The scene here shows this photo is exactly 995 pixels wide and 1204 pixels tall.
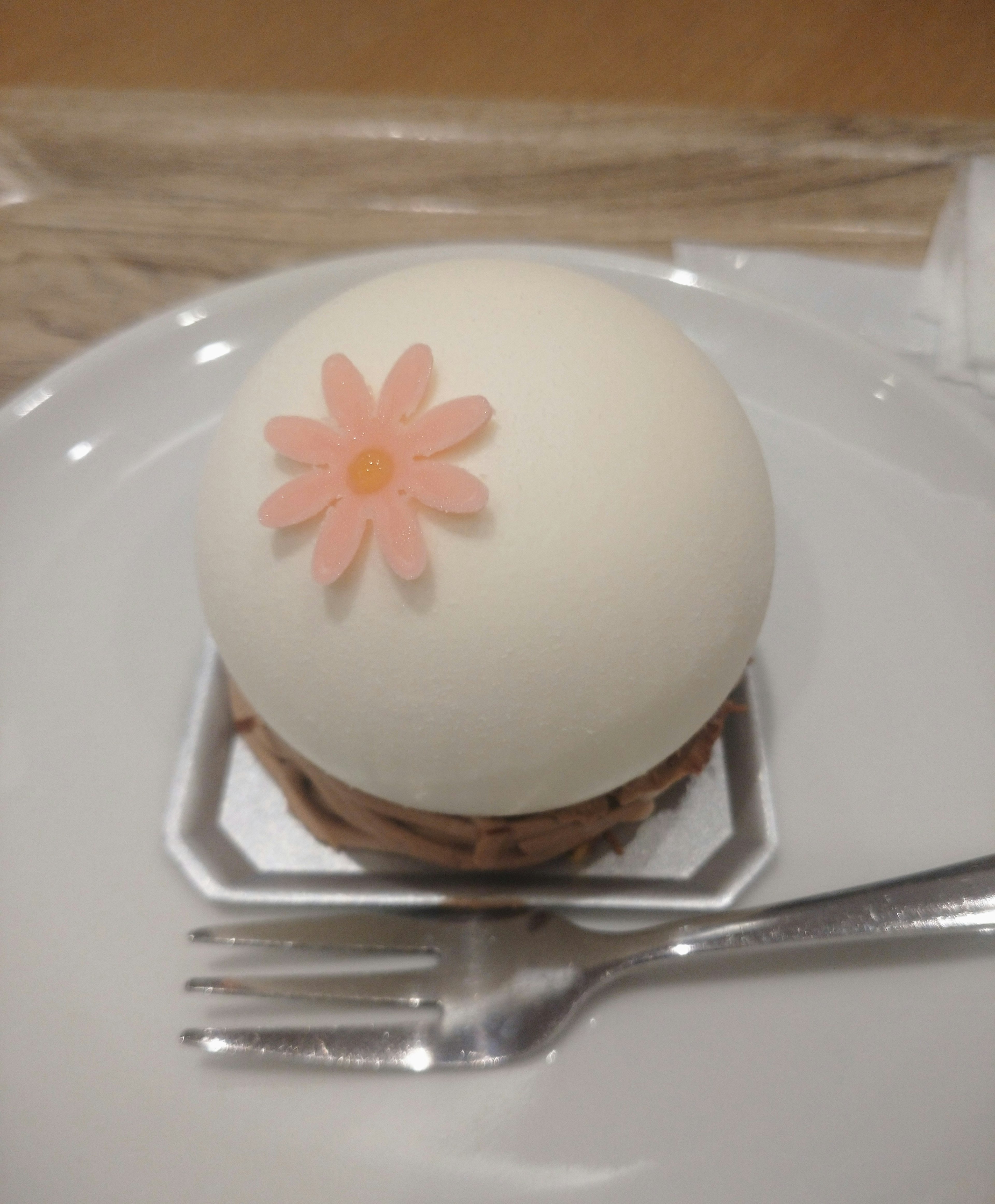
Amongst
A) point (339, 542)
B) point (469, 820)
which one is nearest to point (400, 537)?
point (339, 542)

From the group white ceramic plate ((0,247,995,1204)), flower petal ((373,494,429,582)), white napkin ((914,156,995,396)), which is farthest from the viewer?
white napkin ((914,156,995,396))

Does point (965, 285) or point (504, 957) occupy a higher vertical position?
point (965, 285)

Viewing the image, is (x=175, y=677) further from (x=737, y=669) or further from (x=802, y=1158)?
(x=802, y=1158)

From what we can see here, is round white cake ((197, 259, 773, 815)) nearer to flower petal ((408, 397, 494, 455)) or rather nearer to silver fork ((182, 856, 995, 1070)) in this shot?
flower petal ((408, 397, 494, 455))

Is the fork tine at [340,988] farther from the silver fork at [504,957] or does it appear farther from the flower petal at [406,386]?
the flower petal at [406,386]

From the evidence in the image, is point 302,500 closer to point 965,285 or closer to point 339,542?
point 339,542

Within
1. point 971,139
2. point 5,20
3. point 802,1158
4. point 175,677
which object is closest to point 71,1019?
point 175,677

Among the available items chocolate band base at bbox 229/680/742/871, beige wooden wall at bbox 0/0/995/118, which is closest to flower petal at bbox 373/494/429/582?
chocolate band base at bbox 229/680/742/871
